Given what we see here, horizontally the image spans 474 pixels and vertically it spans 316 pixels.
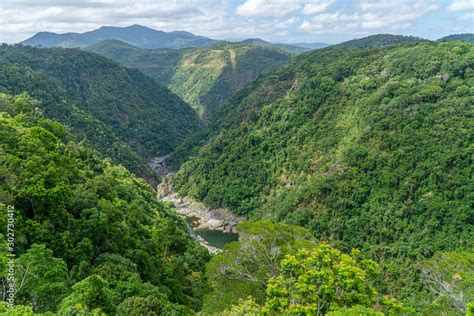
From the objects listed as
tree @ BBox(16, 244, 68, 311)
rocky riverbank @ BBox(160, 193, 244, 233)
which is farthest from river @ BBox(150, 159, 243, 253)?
tree @ BBox(16, 244, 68, 311)

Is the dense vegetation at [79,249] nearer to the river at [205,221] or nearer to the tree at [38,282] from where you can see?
the tree at [38,282]

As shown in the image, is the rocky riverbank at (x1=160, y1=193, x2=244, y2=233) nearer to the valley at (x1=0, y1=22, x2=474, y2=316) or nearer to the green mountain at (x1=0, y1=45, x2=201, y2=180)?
the valley at (x1=0, y1=22, x2=474, y2=316)

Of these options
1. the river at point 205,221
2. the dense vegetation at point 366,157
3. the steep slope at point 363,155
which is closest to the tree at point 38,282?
the dense vegetation at point 366,157

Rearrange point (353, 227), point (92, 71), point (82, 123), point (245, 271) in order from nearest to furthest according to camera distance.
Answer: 1. point (245, 271)
2. point (353, 227)
3. point (82, 123)
4. point (92, 71)

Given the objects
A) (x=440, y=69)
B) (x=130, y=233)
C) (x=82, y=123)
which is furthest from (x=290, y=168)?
(x=130, y=233)

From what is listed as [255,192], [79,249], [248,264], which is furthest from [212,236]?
[248,264]

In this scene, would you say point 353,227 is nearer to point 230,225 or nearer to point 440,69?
point 230,225
